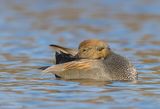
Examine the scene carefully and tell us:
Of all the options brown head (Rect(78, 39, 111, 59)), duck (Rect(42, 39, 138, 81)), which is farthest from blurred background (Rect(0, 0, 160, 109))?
brown head (Rect(78, 39, 111, 59))

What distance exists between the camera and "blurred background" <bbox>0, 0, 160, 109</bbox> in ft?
32.5

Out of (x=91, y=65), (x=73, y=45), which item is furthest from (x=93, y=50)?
(x=73, y=45)

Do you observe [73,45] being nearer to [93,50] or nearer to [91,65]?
[93,50]

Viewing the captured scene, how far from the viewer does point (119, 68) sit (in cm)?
1179

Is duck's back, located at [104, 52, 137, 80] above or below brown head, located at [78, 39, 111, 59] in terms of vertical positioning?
below

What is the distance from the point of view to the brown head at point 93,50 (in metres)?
11.8

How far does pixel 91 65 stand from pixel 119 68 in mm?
512

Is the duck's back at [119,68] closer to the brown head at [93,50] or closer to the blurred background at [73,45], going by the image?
the brown head at [93,50]

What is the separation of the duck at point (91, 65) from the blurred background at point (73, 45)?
0.21 meters

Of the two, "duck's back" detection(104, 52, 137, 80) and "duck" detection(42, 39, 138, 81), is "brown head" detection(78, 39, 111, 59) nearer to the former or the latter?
"duck" detection(42, 39, 138, 81)

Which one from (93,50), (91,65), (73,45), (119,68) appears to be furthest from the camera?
(73,45)

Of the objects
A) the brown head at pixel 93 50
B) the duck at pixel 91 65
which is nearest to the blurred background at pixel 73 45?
the duck at pixel 91 65

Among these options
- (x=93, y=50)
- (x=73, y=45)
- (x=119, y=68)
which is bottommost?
(x=119, y=68)

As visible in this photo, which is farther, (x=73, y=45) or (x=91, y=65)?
(x=73, y=45)
